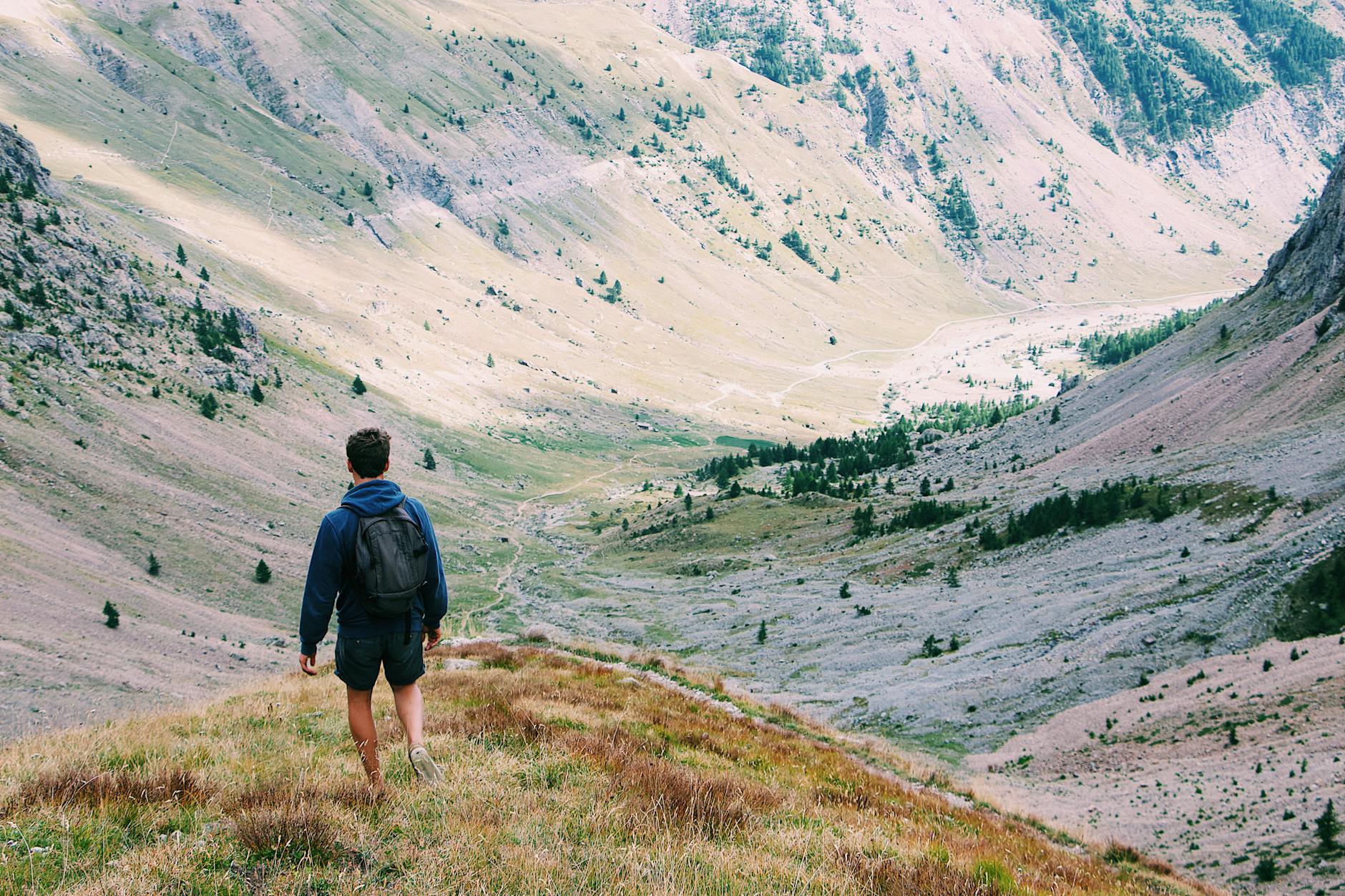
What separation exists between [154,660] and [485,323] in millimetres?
121018

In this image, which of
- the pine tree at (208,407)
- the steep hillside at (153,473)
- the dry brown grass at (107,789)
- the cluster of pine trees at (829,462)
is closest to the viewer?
the dry brown grass at (107,789)

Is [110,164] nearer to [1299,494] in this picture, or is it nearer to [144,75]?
[144,75]

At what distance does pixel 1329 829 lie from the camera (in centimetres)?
1788

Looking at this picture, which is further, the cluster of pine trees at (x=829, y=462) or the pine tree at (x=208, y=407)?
the cluster of pine trees at (x=829, y=462)

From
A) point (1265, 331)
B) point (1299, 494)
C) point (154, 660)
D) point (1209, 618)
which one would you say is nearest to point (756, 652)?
point (1209, 618)

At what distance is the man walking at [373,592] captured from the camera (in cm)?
786

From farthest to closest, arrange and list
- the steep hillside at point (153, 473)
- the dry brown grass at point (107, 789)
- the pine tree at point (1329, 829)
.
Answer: the steep hillside at point (153, 473), the pine tree at point (1329, 829), the dry brown grass at point (107, 789)

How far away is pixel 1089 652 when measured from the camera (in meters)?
33.7

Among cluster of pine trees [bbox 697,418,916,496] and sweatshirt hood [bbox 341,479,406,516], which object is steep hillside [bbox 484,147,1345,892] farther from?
sweatshirt hood [bbox 341,479,406,516]

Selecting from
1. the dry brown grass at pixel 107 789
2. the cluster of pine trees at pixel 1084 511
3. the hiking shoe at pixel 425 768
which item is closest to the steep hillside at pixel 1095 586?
the cluster of pine trees at pixel 1084 511

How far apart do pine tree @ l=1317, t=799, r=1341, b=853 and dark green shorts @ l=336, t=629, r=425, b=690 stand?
19.2 metres

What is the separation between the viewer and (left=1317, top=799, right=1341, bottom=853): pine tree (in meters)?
17.6

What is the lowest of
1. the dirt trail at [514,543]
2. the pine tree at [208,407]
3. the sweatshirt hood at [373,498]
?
the dirt trail at [514,543]

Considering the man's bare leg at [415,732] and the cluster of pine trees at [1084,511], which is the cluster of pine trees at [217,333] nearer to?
the cluster of pine trees at [1084,511]
